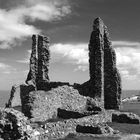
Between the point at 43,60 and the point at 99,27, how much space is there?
11.6 meters

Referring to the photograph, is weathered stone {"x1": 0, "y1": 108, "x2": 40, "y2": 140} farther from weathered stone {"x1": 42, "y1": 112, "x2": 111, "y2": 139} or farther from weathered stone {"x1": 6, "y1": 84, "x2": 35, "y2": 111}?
weathered stone {"x1": 6, "y1": 84, "x2": 35, "y2": 111}

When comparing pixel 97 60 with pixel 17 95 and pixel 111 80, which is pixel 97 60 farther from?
pixel 17 95

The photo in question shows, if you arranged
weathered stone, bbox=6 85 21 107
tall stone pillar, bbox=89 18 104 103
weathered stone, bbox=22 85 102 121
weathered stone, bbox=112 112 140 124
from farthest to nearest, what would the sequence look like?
weathered stone, bbox=6 85 21 107
tall stone pillar, bbox=89 18 104 103
weathered stone, bbox=22 85 102 121
weathered stone, bbox=112 112 140 124

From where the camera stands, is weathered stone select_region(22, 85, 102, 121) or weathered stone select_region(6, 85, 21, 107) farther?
weathered stone select_region(6, 85, 21, 107)

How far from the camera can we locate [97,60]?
42.7 meters

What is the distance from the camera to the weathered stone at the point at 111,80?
43031 millimetres

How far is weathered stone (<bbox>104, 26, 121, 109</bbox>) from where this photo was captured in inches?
1694

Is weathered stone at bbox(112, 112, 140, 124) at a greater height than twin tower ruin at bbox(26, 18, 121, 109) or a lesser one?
lesser

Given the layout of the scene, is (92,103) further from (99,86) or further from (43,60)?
(43,60)

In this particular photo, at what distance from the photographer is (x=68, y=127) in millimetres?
23328

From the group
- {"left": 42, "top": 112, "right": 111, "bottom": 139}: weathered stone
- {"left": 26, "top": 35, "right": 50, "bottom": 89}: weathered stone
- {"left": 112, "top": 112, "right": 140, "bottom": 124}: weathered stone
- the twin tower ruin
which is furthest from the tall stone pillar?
{"left": 42, "top": 112, "right": 111, "bottom": 139}: weathered stone

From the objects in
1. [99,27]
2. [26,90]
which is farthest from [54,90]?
[26,90]

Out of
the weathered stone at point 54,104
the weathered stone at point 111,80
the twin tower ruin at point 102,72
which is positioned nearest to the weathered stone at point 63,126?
the weathered stone at point 54,104

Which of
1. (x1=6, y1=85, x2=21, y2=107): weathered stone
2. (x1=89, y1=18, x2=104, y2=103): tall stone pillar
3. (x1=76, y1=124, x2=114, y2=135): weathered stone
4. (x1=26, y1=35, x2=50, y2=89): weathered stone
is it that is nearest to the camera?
(x1=76, y1=124, x2=114, y2=135): weathered stone
